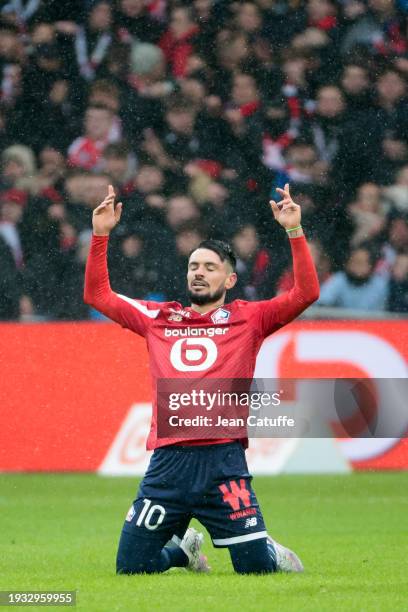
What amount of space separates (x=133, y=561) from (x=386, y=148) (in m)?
7.29

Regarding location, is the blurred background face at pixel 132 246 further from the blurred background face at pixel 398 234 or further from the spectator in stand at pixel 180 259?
the blurred background face at pixel 398 234

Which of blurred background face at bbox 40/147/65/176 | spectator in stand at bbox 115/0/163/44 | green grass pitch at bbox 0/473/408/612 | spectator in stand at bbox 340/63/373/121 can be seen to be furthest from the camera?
spectator in stand at bbox 115/0/163/44

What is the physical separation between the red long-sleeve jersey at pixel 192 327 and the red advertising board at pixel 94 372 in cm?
453

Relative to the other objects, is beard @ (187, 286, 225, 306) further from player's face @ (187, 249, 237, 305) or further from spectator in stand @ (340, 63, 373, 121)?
spectator in stand @ (340, 63, 373, 121)

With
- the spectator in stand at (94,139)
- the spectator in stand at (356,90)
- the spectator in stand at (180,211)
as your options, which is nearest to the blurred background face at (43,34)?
the spectator in stand at (94,139)

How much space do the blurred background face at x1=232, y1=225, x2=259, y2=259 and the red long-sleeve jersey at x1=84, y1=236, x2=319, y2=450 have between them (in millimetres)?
5614

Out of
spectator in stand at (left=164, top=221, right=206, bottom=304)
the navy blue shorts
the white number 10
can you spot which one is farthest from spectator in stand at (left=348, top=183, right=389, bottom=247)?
the white number 10

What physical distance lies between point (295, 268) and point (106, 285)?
901 mm

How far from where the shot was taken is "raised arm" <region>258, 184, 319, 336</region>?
5.85 m

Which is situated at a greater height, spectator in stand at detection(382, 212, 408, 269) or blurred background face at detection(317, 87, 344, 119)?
blurred background face at detection(317, 87, 344, 119)

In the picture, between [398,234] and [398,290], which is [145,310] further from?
[398,234]

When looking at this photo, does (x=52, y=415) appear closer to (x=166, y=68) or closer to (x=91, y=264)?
(x=166, y=68)

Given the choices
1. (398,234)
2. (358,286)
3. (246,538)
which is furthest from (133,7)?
(246,538)

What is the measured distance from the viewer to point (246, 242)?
39.2ft
